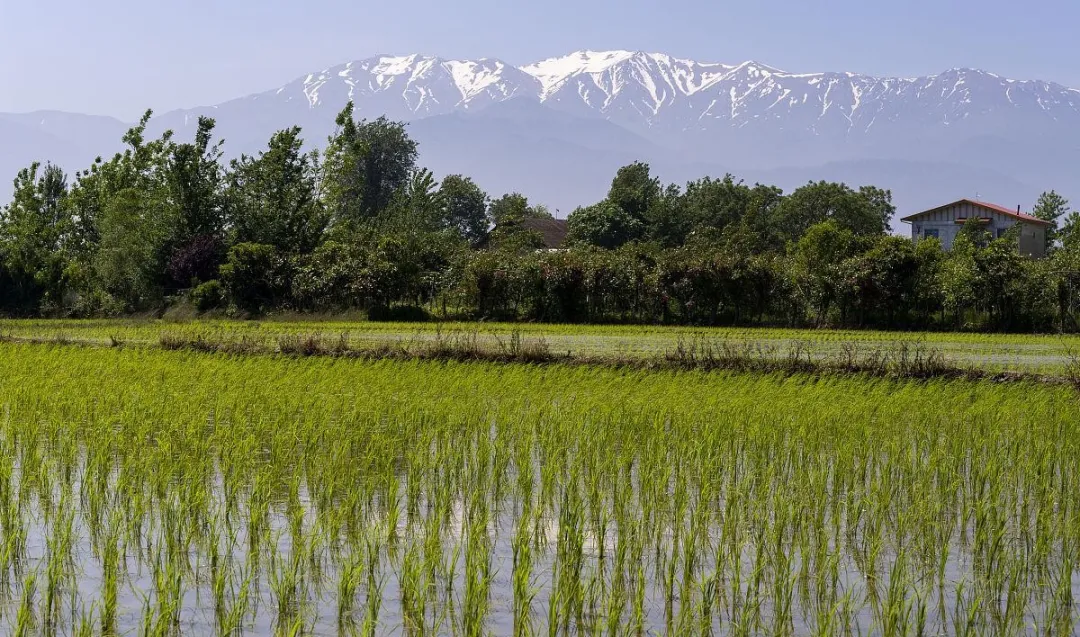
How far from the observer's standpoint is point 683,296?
30.6 metres

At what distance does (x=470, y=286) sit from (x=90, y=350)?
48.2 feet

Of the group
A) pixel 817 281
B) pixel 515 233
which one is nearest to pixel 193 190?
pixel 817 281

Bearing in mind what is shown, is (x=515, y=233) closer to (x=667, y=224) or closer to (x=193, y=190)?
(x=667, y=224)

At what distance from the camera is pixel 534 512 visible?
718 centimetres

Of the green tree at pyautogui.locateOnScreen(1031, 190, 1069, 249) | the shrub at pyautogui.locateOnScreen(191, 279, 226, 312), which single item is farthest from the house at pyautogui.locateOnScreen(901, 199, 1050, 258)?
the shrub at pyautogui.locateOnScreen(191, 279, 226, 312)

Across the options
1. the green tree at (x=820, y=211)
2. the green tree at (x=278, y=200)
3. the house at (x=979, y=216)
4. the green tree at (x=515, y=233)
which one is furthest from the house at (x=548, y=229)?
the green tree at (x=278, y=200)

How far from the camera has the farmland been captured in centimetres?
524

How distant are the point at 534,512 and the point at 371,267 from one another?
25686 millimetres

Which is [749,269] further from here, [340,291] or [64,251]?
[64,251]

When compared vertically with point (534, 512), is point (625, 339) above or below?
above

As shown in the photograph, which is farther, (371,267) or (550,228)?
(550,228)

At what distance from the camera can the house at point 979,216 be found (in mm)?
68000

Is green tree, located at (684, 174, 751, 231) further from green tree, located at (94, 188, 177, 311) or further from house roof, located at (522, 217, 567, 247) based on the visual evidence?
green tree, located at (94, 188, 177, 311)

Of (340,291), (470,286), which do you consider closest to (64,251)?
(340,291)
